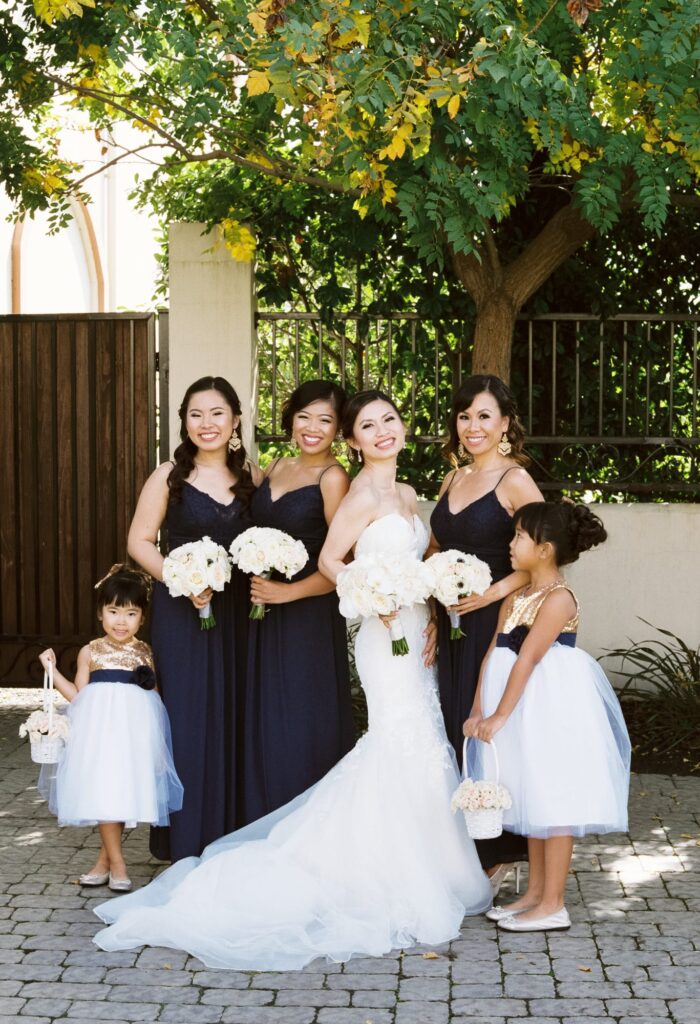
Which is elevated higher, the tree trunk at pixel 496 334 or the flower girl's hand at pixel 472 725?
the tree trunk at pixel 496 334

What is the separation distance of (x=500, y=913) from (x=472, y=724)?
70 cm

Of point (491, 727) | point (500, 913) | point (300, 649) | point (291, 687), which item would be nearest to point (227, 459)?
point (300, 649)

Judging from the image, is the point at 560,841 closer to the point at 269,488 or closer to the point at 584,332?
the point at 269,488

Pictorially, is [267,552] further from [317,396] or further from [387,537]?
[317,396]

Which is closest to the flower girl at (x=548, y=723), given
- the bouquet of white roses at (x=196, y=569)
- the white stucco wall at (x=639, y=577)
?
the bouquet of white roses at (x=196, y=569)

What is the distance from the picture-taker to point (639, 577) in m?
8.20

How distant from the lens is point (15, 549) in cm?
841

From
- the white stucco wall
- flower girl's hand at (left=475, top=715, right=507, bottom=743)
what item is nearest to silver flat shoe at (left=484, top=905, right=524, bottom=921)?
flower girl's hand at (left=475, top=715, right=507, bottom=743)

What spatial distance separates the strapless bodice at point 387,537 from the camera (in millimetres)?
4871

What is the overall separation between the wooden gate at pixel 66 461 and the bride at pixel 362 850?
3.52 metres

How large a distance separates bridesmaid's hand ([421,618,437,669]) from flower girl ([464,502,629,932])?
0.88 ft

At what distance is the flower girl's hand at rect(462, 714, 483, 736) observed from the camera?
4691mm

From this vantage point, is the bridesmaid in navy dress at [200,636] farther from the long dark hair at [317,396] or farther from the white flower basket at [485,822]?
the white flower basket at [485,822]
